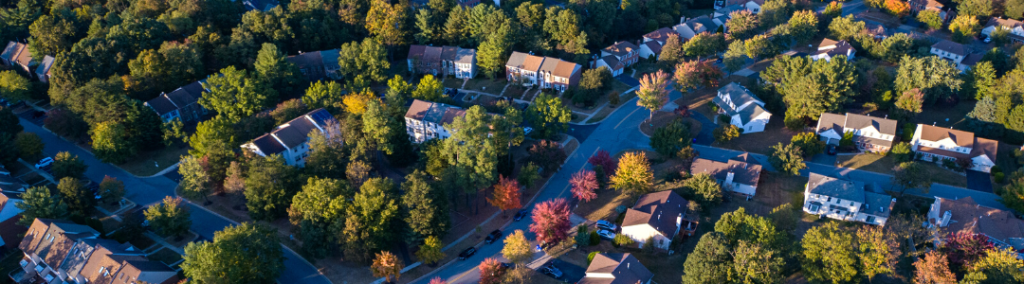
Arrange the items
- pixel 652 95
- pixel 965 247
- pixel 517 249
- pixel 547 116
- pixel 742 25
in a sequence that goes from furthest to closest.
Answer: pixel 742 25
pixel 652 95
pixel 547 116
pixel 517 249
pixel 965 247

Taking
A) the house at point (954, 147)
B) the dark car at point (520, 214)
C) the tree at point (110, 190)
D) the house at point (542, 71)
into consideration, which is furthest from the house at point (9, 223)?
the house at point (954, 147)

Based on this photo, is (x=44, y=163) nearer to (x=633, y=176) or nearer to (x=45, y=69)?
(x=45, y=69)

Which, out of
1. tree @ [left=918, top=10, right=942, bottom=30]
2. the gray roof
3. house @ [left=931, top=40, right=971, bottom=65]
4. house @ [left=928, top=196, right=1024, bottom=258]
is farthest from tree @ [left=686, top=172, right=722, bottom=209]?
tree @ [left=918, top=10, right=942, bottom=30]

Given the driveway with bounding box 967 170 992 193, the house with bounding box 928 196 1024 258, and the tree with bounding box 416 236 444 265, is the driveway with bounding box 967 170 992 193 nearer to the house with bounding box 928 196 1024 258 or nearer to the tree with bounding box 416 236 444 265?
the house with bounding box 928 196 1024 258

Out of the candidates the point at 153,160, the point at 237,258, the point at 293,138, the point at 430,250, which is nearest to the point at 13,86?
the point at 153,160

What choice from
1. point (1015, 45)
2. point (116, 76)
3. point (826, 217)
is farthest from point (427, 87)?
point (1015, 45)

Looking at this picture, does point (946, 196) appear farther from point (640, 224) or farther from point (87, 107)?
point (87, 107)
